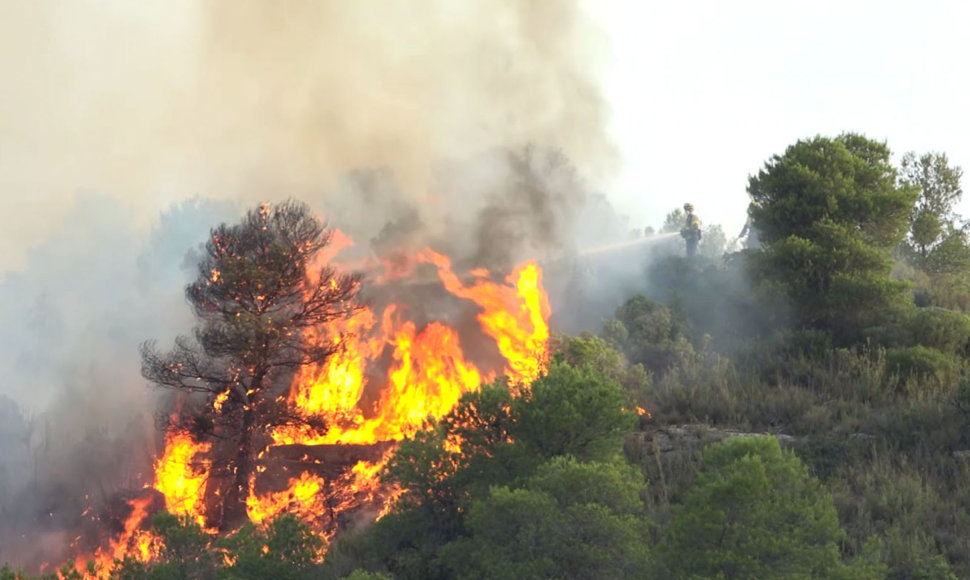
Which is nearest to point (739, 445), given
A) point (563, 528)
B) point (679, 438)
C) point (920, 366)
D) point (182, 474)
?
point (563, 528)

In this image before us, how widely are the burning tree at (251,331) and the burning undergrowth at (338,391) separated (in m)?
0.08

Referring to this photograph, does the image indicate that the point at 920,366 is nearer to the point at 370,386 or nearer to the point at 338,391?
the point at 370,386

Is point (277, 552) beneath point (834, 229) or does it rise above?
beneath

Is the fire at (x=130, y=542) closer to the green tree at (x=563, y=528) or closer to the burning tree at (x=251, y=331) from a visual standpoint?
the burning tree at (x=251, y=331)

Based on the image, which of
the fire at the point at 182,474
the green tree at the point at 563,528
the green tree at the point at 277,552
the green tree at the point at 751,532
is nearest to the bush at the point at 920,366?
the green tree at the point at 751,532

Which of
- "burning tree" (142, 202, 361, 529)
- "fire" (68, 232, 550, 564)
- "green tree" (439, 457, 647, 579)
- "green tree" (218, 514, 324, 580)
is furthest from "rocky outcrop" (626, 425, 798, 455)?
"burning tree" (142, 202, 361, 529)

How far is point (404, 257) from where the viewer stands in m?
27.8

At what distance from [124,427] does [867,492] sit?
3167 centimetres

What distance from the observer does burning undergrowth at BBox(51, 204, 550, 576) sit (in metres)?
22.8

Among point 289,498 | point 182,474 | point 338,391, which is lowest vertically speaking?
point 289,498

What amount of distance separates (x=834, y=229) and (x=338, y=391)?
15.0m

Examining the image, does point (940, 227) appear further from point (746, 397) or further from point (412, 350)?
point (412, 350)

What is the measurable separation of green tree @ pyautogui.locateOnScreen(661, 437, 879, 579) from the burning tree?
15008 millimetres

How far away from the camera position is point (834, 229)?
23.2m
